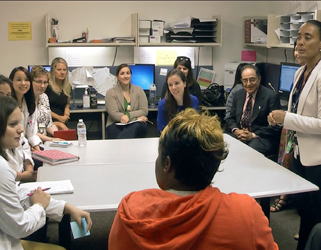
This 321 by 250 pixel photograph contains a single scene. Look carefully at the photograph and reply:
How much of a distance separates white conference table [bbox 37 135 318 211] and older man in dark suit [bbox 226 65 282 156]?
0.78m

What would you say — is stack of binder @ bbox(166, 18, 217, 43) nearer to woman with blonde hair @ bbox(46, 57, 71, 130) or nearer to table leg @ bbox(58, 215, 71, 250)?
woman with blonde hair @ bbox(46, 57, 71, 130)

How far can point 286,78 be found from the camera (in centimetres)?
477

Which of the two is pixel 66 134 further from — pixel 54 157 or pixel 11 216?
pixel 11 216

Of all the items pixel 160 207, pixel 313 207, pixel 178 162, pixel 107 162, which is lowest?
pixel 313 207

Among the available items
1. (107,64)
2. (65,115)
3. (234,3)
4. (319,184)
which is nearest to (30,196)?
(319,184)

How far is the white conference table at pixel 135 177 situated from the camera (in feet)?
7.27

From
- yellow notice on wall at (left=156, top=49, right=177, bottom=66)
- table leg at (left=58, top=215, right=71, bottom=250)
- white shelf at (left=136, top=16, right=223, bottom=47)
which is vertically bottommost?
table leg at (left=58, top=215, right=71, bottom=250)

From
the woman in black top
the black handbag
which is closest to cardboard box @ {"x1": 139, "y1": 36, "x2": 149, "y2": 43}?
the woman in black top

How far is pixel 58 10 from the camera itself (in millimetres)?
5250

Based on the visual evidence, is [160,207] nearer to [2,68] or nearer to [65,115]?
[65,115]

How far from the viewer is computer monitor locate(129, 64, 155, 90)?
5262 mm

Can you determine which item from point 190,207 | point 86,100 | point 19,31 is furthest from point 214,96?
point 190,207

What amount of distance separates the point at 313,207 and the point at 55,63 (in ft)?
10.7

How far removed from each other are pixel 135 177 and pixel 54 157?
64 cm
